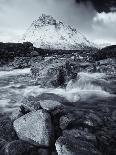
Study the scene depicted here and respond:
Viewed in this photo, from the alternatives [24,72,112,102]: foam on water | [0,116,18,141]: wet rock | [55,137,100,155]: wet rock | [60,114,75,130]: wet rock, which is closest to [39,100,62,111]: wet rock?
[60,114,75,130]: wet rock

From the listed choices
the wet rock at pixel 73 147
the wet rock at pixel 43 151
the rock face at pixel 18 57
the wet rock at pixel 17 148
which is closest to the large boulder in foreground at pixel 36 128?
the wet rock at pixel 43 151

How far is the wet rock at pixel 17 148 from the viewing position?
607cm

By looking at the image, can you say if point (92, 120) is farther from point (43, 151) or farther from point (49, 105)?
point (43, 151)

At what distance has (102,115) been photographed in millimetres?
9180

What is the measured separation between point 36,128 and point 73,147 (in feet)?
4.68

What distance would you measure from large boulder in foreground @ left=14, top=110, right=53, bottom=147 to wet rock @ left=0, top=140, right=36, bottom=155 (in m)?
0.30

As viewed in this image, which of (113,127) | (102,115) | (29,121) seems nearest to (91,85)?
(102,115)

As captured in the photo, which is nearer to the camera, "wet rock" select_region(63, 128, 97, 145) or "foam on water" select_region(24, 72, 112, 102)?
"wet rock" select_region(63, 128, 97, 145)

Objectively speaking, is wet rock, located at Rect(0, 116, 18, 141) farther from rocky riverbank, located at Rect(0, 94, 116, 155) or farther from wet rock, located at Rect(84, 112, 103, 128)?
wet rock, located at Rect(84, 112, 103, 128)

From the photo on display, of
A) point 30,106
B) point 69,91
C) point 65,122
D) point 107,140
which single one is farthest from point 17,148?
point 69,91

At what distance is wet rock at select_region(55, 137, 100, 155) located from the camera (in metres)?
5.73

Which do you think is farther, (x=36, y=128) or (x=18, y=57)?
(x=18, y=57)

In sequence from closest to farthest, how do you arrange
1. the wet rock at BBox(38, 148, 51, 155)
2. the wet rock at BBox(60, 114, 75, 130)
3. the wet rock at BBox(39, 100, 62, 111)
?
the wet rock at BBox(38, 148, 51, 155), the wet rock at BBox(60, 114, 75, 130), the wet rock at BBox(39, 100, 62, 111)

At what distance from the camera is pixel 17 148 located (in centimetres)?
614
